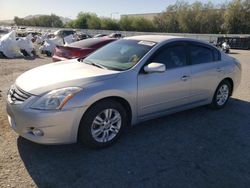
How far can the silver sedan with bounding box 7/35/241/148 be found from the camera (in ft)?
11.7

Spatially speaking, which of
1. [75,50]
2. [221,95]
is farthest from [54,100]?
[75,50]

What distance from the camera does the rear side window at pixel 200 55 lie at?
5301mm

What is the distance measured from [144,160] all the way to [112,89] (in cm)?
104

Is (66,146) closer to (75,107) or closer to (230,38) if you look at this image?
(75,107)

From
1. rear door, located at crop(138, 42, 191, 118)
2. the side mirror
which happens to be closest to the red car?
rear door, located at crop(138, 42, 191, 118)

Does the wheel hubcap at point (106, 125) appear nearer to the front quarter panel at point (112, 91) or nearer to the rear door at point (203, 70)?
the front quarter panel at point (112, 91)

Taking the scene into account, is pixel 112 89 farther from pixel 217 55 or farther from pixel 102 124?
pixel 217 55

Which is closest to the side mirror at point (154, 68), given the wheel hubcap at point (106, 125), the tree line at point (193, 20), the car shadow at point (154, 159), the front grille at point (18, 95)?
the wheel hubcap at point (106, 125)

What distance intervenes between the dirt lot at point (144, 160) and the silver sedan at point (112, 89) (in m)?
0.27

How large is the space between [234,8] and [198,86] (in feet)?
150

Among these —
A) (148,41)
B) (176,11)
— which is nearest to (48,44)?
(148,41)

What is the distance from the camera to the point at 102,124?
13.1 feet

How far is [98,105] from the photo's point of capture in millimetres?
3861

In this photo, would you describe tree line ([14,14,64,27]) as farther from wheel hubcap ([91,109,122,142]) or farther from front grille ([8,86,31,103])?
wheel hubcap ([91,109,122,142])
